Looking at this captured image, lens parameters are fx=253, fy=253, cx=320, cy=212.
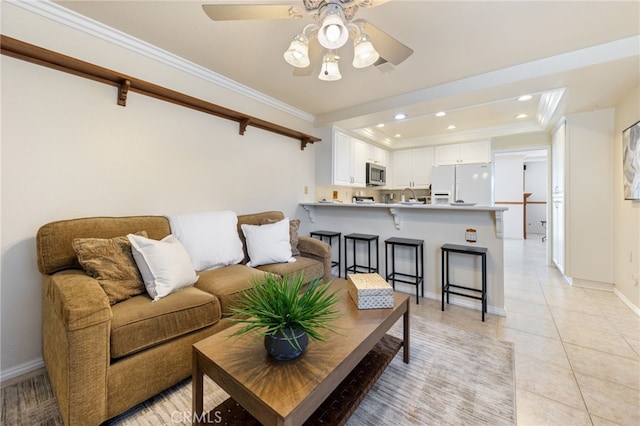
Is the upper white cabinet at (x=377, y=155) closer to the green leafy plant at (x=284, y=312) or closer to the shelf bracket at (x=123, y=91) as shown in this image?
the shelf bracket at (x=123, y=91)

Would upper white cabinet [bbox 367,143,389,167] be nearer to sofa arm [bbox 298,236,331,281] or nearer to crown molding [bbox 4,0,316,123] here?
crown molding [bbox 4,0,316,123]

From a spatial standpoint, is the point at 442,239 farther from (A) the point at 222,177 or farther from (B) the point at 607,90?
(A) the point at 222,177

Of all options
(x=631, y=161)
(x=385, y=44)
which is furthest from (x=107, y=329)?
(x=631, y=161)

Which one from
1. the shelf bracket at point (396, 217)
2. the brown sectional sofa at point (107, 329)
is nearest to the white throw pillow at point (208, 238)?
the brown sectional sofa at point (107, 329)

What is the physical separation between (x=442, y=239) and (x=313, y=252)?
4.82 ft

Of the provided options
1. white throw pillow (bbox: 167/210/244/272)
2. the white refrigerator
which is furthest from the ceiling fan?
the white refrigerator

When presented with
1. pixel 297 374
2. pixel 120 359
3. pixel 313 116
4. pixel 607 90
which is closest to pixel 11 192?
pixel 120 359

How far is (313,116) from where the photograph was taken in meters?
3.99

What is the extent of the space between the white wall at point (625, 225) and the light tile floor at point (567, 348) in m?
0.21

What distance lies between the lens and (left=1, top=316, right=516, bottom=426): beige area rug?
1312 mm

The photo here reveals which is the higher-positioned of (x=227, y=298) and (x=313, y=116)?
(x=313, y=116)

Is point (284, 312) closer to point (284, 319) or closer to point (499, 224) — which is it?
point (284, 319)

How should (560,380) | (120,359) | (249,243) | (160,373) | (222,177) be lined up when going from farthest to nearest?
(222,177) → (249,243) → (560,380) → (160,373) → (120,359)

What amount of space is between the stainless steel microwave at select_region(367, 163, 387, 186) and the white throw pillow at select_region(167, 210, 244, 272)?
3109 millimetres
